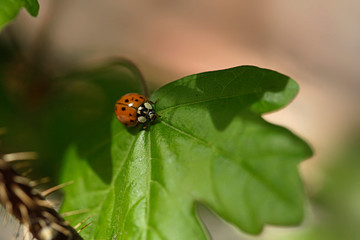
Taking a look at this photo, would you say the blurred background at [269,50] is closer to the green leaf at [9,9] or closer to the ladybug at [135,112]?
the ladybug at [135,112]

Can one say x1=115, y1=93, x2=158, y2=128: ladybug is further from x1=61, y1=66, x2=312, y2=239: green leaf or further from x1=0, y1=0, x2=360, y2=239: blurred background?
x1=0, y1=0, x2=360, y2=239: blurred background

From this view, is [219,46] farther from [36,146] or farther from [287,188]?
[287,188]

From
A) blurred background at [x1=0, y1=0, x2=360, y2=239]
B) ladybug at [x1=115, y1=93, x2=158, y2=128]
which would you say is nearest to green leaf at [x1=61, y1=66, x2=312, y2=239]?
ladybug at [x1=115, y1=93, x2=158, y2=128]

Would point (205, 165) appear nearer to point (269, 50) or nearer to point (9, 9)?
point (9, 9)

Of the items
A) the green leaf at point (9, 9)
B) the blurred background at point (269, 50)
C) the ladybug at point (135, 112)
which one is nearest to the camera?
the green leaf at point (9, 9)

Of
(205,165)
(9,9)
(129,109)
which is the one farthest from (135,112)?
(9,9)

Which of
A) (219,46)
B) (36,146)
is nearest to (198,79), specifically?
(36,146)

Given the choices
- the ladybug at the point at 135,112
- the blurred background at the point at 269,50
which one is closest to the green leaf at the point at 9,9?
the ladybug at the point at 135,112
